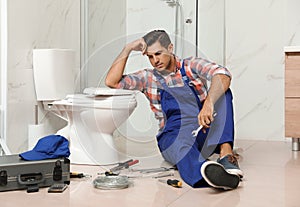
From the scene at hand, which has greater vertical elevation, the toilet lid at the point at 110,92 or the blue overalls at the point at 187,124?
the toilet lid at the point at 110,92

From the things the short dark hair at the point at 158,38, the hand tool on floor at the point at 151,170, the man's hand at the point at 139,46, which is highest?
the short dark hair at the point at 158,38

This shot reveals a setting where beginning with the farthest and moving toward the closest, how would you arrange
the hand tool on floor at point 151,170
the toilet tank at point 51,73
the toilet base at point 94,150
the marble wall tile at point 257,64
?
the marble wall tile at point 257,64, the toilet tank at point 51,73, the toilet base at point 94,150, the hand tool on floor at point 151,170

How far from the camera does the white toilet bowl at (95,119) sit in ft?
8.46

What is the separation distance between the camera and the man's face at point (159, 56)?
2.39 m

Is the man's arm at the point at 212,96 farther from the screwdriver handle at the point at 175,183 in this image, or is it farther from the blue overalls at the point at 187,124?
the screwdriver handle at the point at 175,183

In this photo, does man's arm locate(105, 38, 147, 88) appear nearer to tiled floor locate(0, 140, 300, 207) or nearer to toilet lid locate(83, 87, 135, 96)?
toilet lid locate(83, 87, 135, 96)

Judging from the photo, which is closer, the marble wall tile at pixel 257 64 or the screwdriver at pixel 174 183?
the screwdriver at pixel 174 183

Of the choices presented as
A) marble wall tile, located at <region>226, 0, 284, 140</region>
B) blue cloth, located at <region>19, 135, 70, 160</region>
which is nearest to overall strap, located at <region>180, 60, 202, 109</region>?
blue cloth, located at <region>19, 135, 70, 160</region>

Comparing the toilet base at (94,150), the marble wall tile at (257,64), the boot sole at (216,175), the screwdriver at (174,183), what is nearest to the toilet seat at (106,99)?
the toilet base at (94,150)

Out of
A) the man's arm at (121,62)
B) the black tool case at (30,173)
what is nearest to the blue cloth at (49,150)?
the black tool case at (30,173)

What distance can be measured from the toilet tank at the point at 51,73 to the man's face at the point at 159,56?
83cm

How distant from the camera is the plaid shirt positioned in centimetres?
245

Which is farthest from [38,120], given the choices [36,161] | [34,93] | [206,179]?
[206,179]

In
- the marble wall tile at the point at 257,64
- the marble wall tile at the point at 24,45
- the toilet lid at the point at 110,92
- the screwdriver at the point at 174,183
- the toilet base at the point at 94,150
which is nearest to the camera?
the screwdriver at the point at 174,183
